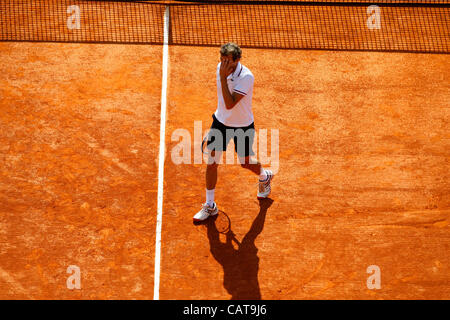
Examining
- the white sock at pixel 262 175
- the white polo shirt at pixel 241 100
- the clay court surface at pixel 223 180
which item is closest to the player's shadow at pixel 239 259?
the clay court surface at pixel 223 180

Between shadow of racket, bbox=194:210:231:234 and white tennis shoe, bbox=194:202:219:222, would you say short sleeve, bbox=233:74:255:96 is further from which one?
shadow of racket, bbox=194:210:231:234

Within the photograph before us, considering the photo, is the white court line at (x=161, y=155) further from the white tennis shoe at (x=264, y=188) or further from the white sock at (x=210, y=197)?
the white tennis shoe at (x=264, y=188)

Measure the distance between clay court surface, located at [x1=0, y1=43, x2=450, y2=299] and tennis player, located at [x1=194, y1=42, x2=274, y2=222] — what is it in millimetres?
550

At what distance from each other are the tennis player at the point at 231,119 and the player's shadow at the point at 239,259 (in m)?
0.41

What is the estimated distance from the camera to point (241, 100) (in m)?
6.52

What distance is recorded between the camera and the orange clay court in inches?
263

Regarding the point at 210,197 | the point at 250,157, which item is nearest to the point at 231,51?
the point at 250,157

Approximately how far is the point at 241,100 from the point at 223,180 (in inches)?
64.8

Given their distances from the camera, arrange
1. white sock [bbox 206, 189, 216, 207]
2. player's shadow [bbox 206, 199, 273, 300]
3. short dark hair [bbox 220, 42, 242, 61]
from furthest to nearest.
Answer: white sock [bbox 206, 189, 216, 207], player's shadow [bbox 206, 199, 273, 300], short dark hair [bbox 220, 42, 242, 61]

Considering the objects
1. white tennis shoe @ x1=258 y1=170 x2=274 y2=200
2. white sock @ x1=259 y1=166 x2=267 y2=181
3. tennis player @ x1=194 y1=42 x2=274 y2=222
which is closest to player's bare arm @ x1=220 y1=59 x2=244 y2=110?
tennis player @ x1=194 y1=42 x2=274 y2=222

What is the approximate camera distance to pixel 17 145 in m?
7.96

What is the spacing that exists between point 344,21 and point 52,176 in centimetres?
639

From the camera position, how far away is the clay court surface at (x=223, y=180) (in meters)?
6.67
